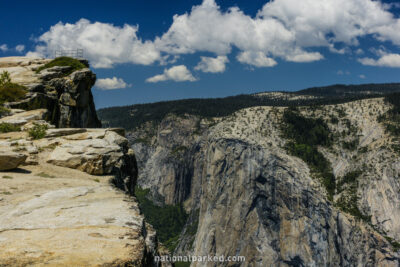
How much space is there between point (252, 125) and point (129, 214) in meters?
147

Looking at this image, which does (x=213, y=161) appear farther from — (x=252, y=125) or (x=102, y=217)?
(x=102, y=217)

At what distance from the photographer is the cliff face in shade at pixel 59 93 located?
3500 centimetres

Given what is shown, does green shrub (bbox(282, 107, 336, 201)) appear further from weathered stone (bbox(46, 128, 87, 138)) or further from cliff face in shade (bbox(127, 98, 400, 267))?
weathered stone (bbox(46, 128, 87, 138))

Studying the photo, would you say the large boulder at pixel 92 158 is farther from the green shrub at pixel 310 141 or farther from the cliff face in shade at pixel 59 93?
the green shrub at pixel 310 141

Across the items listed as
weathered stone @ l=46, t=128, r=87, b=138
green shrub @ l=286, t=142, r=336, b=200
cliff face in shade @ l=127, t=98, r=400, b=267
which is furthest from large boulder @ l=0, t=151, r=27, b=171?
green shrub @ l=286, t=142, r=336, b=200

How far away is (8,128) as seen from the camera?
25.2 m

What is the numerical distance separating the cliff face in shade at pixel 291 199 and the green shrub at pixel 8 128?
123 metres

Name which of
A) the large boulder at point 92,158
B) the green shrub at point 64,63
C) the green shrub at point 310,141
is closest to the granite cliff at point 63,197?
the large boulder at point 92,158

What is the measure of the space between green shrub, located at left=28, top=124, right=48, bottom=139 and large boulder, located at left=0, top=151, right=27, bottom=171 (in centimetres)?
613

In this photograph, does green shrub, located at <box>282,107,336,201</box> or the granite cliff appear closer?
the granite cliff

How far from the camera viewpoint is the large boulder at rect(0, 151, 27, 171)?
A: 56.8 ft

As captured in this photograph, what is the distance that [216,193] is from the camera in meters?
155

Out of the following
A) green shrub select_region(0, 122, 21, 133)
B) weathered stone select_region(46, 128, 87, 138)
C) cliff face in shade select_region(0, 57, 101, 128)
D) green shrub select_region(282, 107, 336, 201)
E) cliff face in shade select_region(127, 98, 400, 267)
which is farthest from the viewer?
green shrub select_region(282, 107, 336, 201)

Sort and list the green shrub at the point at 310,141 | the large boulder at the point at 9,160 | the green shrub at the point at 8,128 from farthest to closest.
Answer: the green shrub at the point at 310,141, the green shrub at the point at 8,128, the large boulder at the point at 9,160
